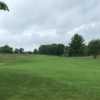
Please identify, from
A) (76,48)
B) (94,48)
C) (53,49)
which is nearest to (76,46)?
(76,48)

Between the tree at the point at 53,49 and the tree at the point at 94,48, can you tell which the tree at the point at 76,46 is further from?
the tree at the point at 53,49

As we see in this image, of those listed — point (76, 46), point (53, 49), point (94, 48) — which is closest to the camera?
point (94, 48)

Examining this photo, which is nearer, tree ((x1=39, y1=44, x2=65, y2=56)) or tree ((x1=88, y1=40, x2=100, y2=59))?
tree ((x1=88, y1=40, x2=100, y2=59))

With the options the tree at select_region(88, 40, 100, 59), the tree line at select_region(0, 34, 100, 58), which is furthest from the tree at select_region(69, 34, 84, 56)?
the tree at select_region(88, 40, 100, 59)

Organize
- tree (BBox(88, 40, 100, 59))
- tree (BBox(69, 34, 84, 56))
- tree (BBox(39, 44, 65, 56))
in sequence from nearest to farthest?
tree (BBox(88, 40, 100, 59)) < tree (BBox(69, 34, 84, 56)) < tree (BBox(39, 44, 65, 56))

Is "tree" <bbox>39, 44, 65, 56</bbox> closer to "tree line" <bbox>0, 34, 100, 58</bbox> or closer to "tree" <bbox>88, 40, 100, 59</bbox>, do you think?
"tree line" <bbox>0, 34, 100, 58</bbox>

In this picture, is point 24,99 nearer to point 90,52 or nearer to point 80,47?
point 90,52

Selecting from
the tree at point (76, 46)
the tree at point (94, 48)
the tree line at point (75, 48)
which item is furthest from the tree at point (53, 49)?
the tree at point (94, 48)

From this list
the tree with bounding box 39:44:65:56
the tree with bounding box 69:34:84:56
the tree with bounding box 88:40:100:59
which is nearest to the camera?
the tree with bounding box 88:40:100:59

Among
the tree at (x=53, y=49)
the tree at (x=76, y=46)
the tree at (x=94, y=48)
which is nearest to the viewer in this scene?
the tree at (x=94, y=48)

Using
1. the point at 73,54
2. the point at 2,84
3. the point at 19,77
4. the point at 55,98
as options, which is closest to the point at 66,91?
the point at 55,98

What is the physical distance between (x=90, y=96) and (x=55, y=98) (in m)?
1.68

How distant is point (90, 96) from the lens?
16.7 meters

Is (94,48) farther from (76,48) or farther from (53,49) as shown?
(53,49)
